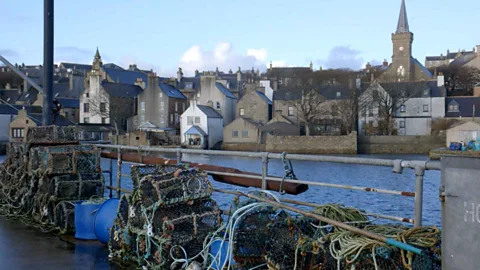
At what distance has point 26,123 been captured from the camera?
185 feet

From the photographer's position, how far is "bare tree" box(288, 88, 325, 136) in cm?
6344

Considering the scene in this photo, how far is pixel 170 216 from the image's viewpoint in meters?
5.27

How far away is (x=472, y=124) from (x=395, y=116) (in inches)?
436

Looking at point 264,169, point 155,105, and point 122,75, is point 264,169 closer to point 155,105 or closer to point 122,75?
point 155,105

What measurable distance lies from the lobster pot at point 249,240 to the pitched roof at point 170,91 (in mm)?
64489

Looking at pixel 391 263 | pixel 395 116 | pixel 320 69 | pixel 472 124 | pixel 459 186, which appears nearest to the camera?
pixel 459 186

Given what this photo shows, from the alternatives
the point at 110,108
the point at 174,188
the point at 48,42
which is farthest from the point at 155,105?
the point at 174,188

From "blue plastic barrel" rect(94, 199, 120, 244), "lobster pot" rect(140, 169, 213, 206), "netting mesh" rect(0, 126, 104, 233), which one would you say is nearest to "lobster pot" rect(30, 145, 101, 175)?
"netting mesh" rect(0, 126, 104, 233)

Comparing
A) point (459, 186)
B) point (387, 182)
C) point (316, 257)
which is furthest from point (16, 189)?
point (387, 182)

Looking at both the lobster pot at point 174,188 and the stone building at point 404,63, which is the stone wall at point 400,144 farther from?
the lobster pot at point 174,188

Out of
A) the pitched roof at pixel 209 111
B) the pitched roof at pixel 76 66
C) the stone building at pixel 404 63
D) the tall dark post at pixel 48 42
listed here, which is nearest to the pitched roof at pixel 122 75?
the pitched roof at pixel 209 111

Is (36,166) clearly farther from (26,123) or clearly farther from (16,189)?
(26,123)

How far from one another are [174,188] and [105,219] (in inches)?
74.4

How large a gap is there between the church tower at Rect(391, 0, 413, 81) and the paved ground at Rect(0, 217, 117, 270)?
79890 millimetres
